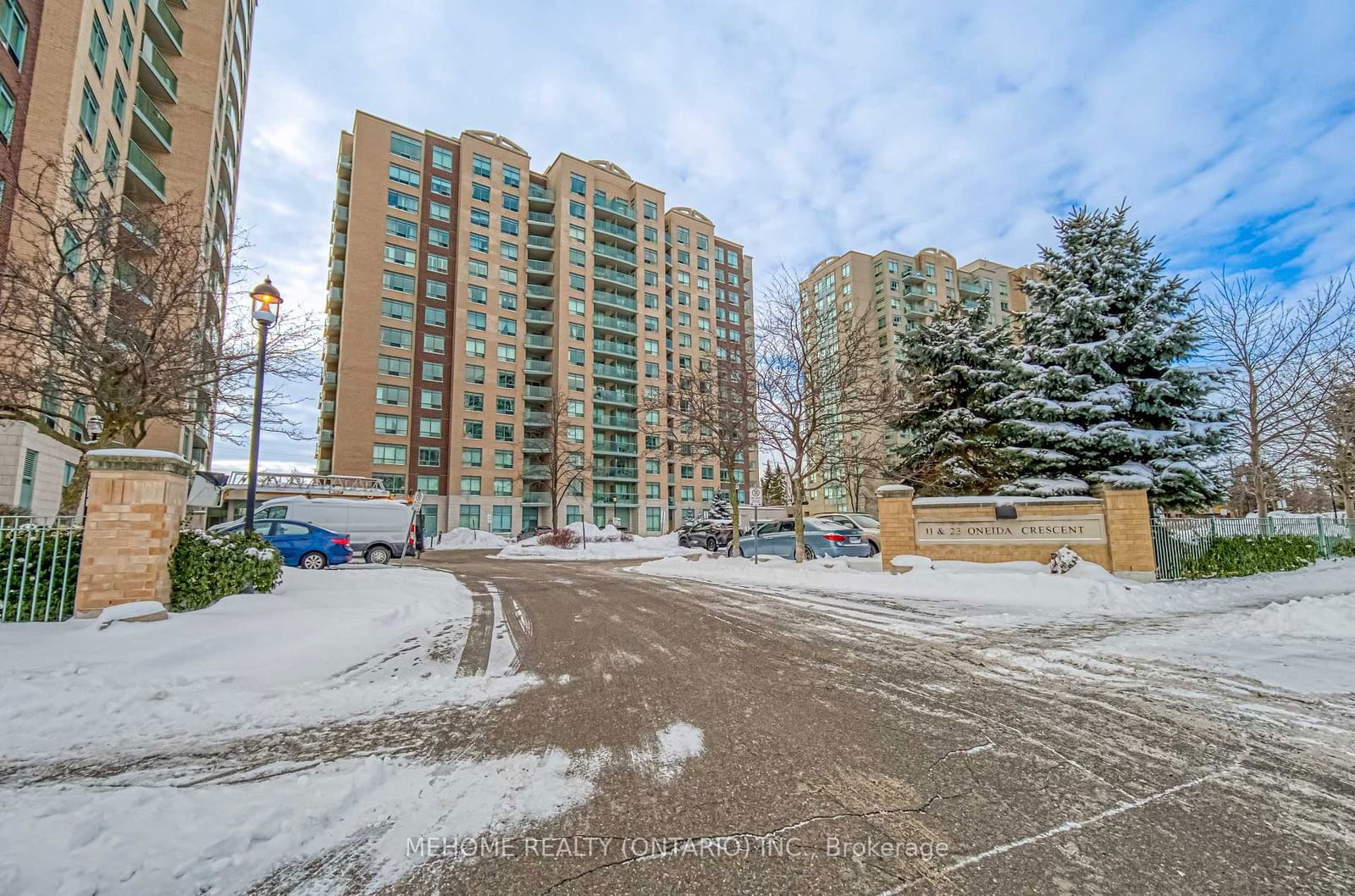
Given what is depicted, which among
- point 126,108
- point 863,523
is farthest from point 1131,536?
point 126,108

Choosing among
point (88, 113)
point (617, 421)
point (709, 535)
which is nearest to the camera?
point (88, 113)

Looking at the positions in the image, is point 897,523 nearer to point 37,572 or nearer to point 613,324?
point 37,572

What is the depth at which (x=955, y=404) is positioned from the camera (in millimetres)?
20781

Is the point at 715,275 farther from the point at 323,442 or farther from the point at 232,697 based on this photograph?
the point at 232,697

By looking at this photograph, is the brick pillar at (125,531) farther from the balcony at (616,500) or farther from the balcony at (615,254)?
the balcony at (615,254)

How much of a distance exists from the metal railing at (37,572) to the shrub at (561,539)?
24.9m

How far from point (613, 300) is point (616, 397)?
10389mm

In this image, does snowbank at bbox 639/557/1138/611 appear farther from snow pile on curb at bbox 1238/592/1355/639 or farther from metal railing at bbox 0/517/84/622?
metal railing at bbox 0/517/84/622

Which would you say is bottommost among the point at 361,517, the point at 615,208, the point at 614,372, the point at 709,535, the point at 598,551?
the point at 598,551

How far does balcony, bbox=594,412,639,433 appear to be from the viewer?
5872cm

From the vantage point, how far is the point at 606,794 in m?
2.97

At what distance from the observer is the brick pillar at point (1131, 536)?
1288 cm

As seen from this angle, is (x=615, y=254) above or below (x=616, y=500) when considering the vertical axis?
above

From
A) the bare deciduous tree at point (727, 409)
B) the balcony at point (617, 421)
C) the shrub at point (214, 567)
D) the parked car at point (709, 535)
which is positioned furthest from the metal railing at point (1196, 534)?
the balcony at point (617, 421)
